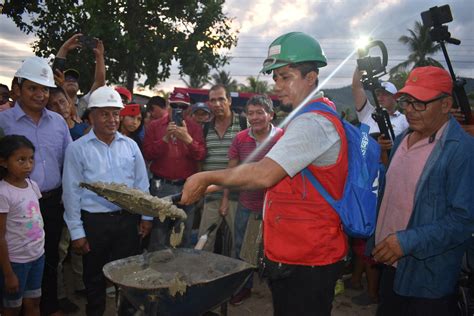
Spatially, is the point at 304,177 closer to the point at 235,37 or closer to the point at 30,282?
the point at 30,282

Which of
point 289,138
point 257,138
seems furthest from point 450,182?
point 257,138

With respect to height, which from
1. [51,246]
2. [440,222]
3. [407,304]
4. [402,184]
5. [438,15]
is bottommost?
[407,304]

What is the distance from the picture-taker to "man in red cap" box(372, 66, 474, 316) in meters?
2.09

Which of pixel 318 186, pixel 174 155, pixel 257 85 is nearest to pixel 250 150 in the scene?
pixel 174 155

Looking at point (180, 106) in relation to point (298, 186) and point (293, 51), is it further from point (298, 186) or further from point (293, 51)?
point (298, 186)

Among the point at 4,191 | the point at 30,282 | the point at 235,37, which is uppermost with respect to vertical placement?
the point at 235,37

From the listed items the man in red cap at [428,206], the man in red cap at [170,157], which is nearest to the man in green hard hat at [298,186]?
the man in red cap at [428,206]

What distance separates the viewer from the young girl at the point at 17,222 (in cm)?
284

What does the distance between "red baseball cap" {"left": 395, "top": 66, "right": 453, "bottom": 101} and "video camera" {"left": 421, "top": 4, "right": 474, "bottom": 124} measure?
653 mm

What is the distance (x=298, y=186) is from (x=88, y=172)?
2.15 meters

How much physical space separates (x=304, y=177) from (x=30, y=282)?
259 centimetres

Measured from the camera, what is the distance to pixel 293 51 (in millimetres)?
→ 2092

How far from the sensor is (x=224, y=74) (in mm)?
43812

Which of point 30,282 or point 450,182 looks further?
point 30,282
